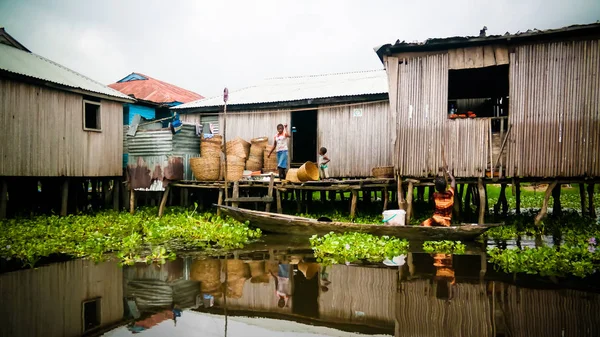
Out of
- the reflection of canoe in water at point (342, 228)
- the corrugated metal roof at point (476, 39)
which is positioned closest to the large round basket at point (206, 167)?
the reflection of canoe in water at point (342, 228)

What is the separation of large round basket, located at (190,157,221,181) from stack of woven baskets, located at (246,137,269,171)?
157cm

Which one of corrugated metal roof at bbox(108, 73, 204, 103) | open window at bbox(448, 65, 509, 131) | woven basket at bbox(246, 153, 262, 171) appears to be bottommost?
woven basket at bbox(246, 153, 262, 171)

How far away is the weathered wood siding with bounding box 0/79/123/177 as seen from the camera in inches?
454

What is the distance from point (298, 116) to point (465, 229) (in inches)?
430

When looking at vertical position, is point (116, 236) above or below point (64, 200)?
below

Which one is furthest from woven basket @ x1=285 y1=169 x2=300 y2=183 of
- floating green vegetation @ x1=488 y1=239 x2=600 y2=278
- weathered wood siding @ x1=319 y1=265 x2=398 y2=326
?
floating green vegetation @ x1=488 y1=239 x2=600 y2=278

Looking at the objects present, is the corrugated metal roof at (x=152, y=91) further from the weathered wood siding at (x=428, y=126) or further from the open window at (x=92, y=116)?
the weathered wood siding at (x=428, y=126)

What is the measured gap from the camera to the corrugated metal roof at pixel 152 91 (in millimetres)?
25359

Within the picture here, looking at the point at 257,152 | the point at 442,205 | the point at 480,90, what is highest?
the point at 480,90

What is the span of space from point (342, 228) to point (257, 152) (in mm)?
5834

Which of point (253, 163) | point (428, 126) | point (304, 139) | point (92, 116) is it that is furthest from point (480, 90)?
point (92, 116)

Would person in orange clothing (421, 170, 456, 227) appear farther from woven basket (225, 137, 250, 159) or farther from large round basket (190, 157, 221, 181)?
large round basket (190, 157, 221, 181)

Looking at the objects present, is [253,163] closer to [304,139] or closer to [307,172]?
[307,172]

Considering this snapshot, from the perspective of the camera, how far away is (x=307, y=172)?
11500 mm
